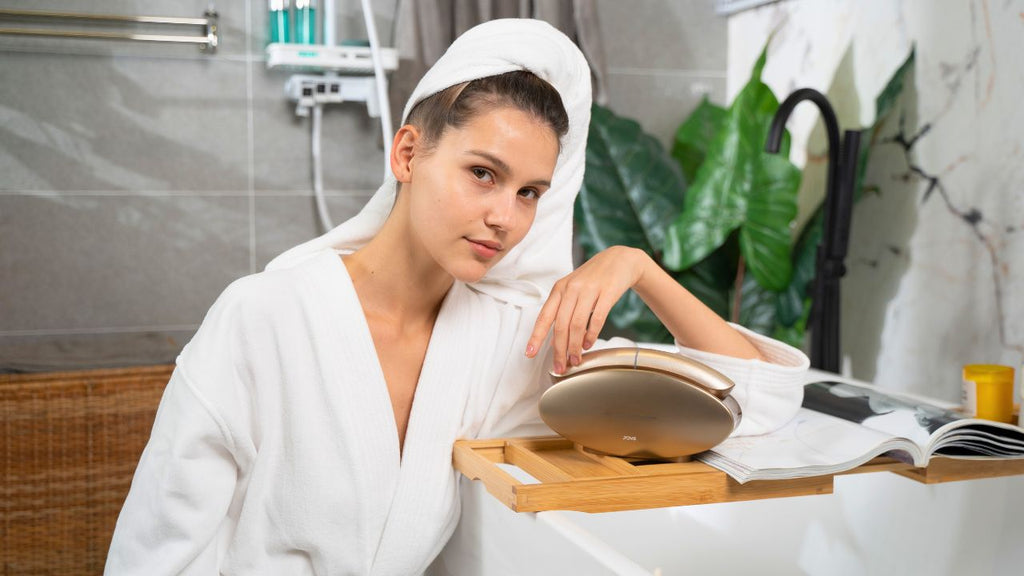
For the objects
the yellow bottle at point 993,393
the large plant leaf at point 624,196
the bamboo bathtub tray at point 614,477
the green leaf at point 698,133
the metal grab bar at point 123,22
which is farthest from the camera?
the green leaf at point 698,133

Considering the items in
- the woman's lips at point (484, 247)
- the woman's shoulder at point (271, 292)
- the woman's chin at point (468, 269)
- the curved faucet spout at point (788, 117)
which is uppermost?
the curved faucet spout at point (788, 117)

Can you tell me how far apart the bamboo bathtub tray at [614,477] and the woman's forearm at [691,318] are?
20 cm

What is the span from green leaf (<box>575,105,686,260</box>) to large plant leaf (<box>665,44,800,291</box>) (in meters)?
0.17

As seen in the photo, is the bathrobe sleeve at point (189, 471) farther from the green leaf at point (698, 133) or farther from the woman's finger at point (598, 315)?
the green leaf at point (698, 133)

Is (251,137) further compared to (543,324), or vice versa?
(251,137)

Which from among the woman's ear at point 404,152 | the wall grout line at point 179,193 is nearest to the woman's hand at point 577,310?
the woman's ear at point 404,152

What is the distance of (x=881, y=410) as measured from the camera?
1.27 m

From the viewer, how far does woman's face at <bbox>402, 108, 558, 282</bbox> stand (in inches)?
39.9

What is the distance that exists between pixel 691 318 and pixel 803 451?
22 centimetres

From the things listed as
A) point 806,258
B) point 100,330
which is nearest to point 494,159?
point 806,258

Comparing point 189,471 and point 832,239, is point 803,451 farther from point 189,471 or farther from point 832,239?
point 832,239

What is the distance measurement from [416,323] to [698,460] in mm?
390

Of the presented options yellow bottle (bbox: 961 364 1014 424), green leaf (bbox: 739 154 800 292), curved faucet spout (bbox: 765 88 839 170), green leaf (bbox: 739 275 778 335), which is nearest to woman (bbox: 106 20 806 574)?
yellow bottle (bbox: 961 364 1014 424)

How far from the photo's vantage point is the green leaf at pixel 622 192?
2258 millimetres
